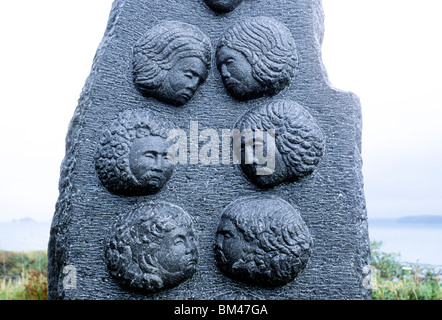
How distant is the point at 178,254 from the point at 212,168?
0.29 meters

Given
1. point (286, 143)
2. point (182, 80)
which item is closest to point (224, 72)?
point (182, 80)

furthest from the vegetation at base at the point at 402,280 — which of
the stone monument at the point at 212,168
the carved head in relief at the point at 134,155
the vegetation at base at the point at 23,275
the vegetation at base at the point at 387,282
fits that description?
the vegetation at base at the point at 23,275

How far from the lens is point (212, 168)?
1.38 meters

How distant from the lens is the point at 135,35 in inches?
54.9

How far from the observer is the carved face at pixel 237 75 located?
4.39 ft

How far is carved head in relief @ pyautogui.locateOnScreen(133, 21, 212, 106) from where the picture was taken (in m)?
1.34

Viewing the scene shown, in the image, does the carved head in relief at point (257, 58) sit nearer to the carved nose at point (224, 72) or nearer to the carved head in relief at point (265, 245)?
the carved nose at point (224, 72)

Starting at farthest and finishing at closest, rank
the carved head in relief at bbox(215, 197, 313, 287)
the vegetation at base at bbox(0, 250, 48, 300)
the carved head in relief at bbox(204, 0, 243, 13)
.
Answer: the vegetation at base at bbox(0, 250, 48, 300) → the carved head in relief at bbox(204, 0, 243, 13) → the carved head in relief at bbox(215, 197, 313, 287)

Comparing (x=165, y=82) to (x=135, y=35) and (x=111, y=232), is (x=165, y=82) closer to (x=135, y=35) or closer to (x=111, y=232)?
(x=135, y=35)

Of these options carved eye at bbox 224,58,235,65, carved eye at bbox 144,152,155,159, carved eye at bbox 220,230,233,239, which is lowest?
carved eye at bbox 220,230,233,239

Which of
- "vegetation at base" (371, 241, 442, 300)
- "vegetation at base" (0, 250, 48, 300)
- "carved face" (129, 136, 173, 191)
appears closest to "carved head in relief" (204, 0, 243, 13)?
"carved face" (129, 136, 173, 191)

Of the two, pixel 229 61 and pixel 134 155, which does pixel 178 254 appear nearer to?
pixel 134 155

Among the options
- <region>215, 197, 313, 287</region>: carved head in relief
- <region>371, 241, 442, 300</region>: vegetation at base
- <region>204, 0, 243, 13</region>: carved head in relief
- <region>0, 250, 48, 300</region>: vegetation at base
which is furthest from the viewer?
<region>0, 250, 48, 300</region>: vegetation at base

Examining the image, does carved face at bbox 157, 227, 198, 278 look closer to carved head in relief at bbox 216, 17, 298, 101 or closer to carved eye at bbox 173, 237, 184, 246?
carved eye at bbox 173, 237, 184, 246
